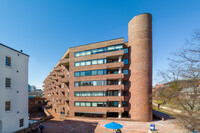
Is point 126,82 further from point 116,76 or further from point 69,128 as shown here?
point 69,128

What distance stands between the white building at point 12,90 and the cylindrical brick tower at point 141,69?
23.6 meters

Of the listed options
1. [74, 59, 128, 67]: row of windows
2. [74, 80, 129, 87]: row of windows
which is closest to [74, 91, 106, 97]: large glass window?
[74, 80, 129, 87]: row of windows

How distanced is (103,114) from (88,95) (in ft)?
21.3

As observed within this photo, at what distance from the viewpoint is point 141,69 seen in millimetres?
22891

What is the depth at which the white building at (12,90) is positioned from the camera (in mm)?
14148

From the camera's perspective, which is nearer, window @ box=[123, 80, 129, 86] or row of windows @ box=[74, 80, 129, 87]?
row of windows @ box=[74, 80, 129, 87]

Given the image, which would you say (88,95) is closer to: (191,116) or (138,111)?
(138,111)

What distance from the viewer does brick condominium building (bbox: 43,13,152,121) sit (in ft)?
74.5

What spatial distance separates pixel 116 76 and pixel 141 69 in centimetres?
649

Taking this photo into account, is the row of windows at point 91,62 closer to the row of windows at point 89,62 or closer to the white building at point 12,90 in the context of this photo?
the row of windows at point 89,62

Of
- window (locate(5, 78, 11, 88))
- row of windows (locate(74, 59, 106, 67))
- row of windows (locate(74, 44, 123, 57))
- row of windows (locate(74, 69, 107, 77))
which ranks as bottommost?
window (locate(5, 78, 11, 88))

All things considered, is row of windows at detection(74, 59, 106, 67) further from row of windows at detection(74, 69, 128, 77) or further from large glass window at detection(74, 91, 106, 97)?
large glass window at detection(74, 91, 106, 97)

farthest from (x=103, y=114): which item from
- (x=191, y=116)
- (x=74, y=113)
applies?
(x=191, y=116)

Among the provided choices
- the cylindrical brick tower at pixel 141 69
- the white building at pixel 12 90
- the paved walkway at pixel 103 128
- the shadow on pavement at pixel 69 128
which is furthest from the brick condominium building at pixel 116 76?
the white building at pixel 12 90
